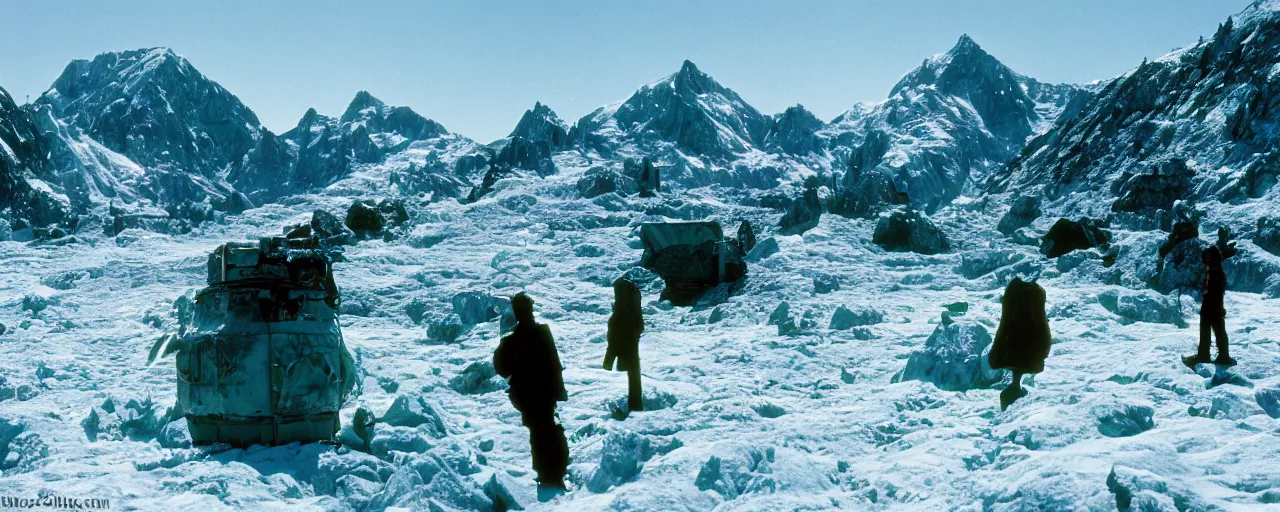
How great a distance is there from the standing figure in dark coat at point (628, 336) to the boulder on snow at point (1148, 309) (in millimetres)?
6676

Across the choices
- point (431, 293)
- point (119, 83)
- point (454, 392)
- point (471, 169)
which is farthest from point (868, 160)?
point (119, 83)

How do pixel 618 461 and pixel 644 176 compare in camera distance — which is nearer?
pixel 618 461

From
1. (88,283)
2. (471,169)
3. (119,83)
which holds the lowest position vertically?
(88,283)

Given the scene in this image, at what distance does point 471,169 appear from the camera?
234ft

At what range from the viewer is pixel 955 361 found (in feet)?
27.8

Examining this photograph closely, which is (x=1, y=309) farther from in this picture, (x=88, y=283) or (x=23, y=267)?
(x=23, y=267)

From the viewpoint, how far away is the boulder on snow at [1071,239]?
1747cm

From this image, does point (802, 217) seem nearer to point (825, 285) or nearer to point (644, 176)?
point (825, 285)

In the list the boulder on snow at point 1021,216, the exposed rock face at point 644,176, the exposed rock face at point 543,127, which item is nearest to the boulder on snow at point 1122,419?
the boulder on snow at point 1021,216

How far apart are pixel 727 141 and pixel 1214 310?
7903 cm

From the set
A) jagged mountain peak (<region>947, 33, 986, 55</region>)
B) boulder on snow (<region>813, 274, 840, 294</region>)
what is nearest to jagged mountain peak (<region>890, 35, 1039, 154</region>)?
jagged mountain peak (<region>947, 33, 986, 55</region>)

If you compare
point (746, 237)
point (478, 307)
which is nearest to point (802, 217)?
point (746, 237)

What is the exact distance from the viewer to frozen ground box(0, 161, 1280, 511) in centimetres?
536

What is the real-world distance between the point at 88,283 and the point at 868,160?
2650 inches
